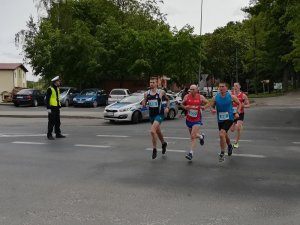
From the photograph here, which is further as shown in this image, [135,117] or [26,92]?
[26,92]

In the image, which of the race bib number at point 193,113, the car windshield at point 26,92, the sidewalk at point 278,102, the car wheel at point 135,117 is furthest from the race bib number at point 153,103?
the car windshield at point 26,92

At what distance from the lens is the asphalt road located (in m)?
5.67

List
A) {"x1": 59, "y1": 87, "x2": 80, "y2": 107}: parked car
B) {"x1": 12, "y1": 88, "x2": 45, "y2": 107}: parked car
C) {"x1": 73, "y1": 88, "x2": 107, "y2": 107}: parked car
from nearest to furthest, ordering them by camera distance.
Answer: {"x1": 73, "y1": 88, "x2": 107, "y2": 107}: parked car
{"x1": 59, "y1": 87, "x2": 80, "y2": 107}: parked car
{"x1": 12, "y1": 88, "x2": 45, "y2": 107}: parked car

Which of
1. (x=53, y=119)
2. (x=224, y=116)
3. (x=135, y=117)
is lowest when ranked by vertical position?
(x=135, y=117)

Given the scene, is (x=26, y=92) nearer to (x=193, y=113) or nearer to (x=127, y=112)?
(x=127, y=112)

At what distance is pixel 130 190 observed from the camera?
7.06m

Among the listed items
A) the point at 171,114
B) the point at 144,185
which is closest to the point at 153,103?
the point at 144,185

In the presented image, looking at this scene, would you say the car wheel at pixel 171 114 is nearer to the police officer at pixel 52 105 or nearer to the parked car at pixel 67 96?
the police officer at pixel 52 105

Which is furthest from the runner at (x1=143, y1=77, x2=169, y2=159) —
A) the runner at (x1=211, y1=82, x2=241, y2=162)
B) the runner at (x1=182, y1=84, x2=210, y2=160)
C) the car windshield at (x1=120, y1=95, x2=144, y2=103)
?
the car windshield at (x1=120, y1=95, x2=144, y2=103)

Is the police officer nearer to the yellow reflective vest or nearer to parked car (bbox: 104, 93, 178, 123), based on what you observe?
the yellow reflective vest

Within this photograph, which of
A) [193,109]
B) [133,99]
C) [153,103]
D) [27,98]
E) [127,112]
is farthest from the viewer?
[27,98]

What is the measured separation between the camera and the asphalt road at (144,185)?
5.67 meters

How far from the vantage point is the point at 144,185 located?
7.42 m

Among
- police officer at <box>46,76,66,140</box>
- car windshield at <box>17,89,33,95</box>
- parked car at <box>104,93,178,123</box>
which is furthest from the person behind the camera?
car windshield at <box>17,89,33,95</box>
